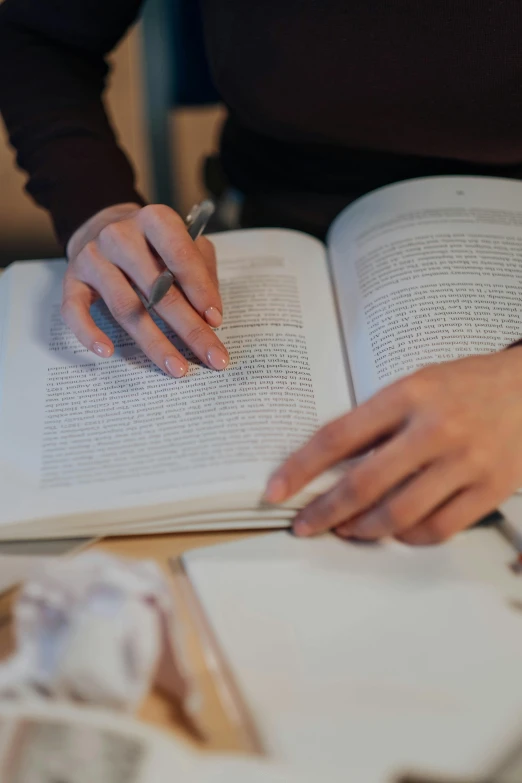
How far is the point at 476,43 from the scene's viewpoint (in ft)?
1.86

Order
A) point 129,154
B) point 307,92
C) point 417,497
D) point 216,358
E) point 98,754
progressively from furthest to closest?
point 129,154 < point 307,92 < point 216,358 < point 417,497 < point 98,754

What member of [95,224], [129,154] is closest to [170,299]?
[95,224]

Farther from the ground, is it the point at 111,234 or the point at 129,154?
the point at 111,234

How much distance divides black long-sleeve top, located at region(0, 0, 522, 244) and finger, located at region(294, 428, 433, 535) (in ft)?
1.15

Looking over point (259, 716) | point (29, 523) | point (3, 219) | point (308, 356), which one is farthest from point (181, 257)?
point (3, 219)

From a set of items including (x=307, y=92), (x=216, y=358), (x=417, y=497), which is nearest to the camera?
(x=417, y=497)

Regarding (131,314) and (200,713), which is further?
(131,314)

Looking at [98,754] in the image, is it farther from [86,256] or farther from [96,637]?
[86,256]

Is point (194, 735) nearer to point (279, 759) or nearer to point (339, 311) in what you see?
point (279, 759)

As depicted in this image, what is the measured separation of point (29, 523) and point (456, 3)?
52cm

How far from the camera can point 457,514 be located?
1.36 feet

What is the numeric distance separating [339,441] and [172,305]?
7.4 inches

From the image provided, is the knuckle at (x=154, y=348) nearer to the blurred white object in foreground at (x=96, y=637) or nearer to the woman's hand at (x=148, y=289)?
the woman's hand at (x=148, y=289)

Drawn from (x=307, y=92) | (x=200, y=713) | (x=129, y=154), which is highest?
(x=307, y=92)
